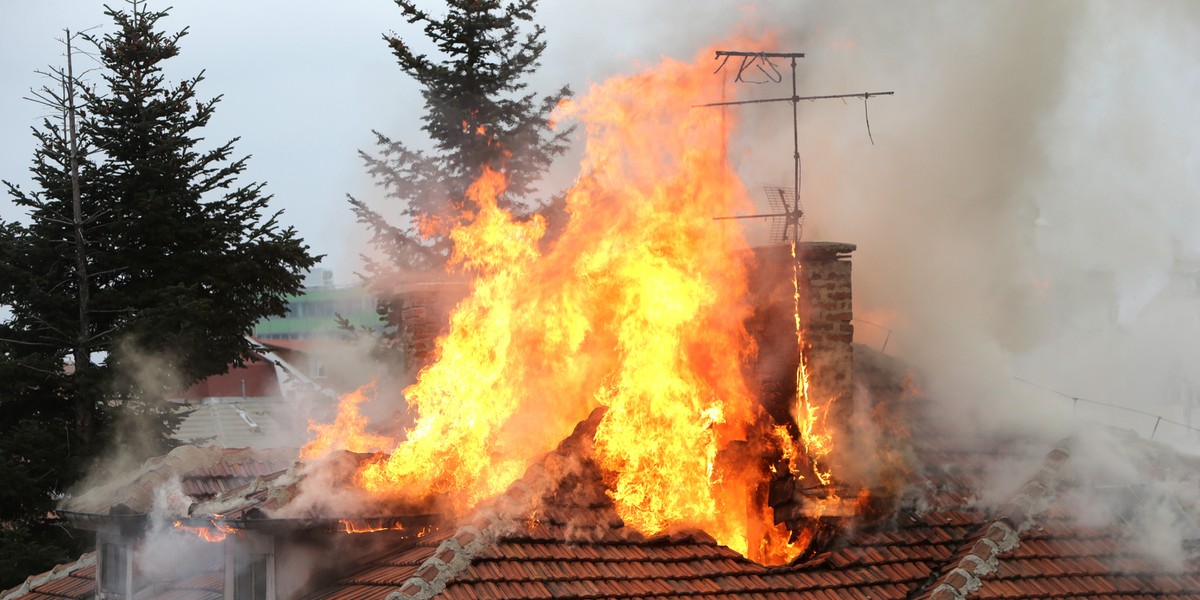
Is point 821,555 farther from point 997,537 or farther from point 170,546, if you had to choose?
point 170,546

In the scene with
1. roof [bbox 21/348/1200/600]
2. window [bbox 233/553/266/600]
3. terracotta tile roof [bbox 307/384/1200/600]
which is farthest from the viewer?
window [bbox 233/553/266/600]

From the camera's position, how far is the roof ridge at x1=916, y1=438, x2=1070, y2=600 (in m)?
12.5

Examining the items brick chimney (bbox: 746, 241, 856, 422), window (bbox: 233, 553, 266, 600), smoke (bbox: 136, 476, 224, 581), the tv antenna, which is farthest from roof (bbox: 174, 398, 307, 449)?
brick chimney (bbox: 746, 241, 856, 422)

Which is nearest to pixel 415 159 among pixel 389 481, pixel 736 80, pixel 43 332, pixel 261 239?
pixel 261 239

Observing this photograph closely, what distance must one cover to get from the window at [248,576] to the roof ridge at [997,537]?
19.5ft

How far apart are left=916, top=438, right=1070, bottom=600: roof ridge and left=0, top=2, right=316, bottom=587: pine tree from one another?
15.3 meters

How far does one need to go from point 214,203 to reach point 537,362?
1429 centimetres

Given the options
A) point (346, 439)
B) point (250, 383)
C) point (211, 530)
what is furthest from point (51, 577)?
point (250, 383)

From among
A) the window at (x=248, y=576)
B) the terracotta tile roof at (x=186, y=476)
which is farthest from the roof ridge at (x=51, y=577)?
the window at (x=248, y=576)

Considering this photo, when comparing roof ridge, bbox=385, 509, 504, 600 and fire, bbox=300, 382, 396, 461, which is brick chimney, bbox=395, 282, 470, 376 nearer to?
fire, bbox=300, 382, 396, 461

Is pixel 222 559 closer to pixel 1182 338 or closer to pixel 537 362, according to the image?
pixel 537 362

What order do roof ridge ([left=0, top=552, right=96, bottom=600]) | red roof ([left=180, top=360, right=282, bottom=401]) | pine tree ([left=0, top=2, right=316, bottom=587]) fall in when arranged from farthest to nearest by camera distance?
1. red roof ([left=180, top=360, right=282, bottom=401])
2. pine tree ([left=0, top=2, right=316, bottom=587])
3. roof ridge ([left=0, top=552, right=96, bottom=600])

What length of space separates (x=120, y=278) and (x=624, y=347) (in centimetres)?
1507

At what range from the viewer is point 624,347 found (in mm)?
14062
